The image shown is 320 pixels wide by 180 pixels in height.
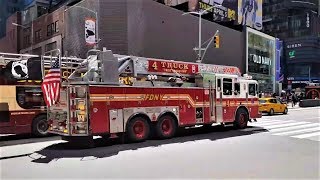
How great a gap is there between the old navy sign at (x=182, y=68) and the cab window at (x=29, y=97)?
5.29 m

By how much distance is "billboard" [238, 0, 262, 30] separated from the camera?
9031 centimetres

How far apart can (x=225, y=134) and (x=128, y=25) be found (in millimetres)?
29480

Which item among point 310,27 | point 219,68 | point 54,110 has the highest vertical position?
point 310,27

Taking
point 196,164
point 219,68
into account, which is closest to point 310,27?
point 219,68

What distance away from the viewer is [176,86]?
15742 millimetres

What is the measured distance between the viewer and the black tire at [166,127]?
14829 mm

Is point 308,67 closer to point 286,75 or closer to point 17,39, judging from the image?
point 286,75

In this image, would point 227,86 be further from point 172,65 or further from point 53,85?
point 53,85

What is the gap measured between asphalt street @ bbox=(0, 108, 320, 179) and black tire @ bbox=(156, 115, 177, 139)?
1.13 feet

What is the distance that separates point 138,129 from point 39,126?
16.5 feet

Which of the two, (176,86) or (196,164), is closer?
(196,164)

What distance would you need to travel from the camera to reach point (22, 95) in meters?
16.6

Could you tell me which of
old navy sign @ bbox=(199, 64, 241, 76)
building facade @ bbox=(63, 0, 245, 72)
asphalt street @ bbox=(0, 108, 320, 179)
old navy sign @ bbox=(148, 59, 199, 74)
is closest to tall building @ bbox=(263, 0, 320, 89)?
building facade @ bbox=(63, 0, 245, 72)

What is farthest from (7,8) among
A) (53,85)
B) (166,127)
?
(53,85)
